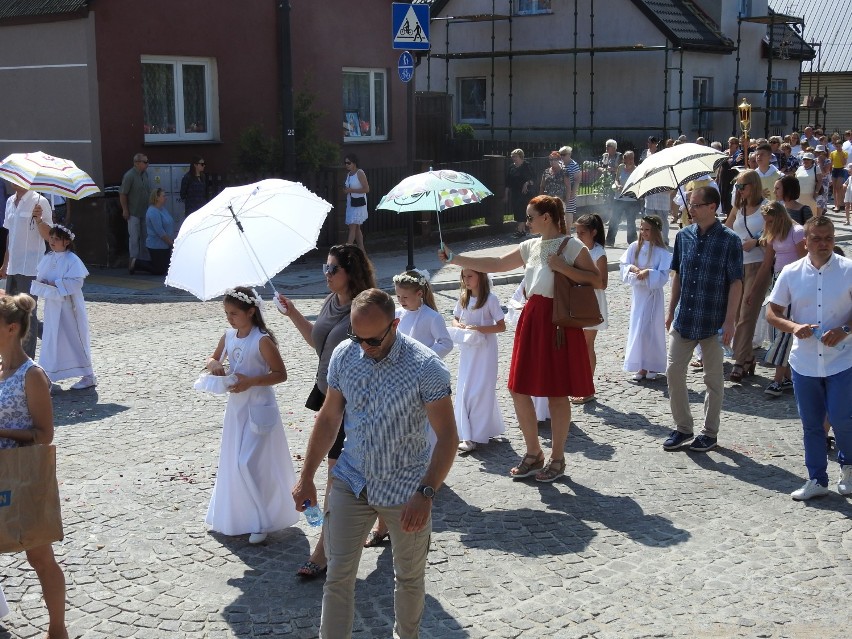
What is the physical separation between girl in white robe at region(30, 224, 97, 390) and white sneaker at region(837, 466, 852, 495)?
6376 mm

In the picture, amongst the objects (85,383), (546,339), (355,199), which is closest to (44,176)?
(85,383)

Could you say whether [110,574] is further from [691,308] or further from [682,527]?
[691,308]

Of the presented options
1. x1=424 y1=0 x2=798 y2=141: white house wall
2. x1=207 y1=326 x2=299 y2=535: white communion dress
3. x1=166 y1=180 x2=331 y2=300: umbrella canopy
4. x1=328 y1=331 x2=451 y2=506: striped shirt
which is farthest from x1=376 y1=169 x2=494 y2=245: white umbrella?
x1=424 y1=0 x2=798 y2=141: white house wall

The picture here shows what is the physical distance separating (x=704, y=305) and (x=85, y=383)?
552 cm

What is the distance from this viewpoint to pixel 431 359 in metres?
4.48

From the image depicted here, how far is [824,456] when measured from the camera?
6867 millimetres

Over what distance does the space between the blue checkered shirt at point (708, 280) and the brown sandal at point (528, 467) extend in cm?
144

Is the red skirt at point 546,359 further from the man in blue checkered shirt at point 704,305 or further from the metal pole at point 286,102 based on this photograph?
the metal pole at point 286,102

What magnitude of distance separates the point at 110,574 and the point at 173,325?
7120mm

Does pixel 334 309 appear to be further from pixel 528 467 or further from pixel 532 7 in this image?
pixel 532 7

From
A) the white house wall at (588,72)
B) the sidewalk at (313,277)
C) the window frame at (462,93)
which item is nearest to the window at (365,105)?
the sidewalk at (313,277)

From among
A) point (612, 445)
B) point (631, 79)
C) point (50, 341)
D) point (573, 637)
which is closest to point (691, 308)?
point (612, 445)

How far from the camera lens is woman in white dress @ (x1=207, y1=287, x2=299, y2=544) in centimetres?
618

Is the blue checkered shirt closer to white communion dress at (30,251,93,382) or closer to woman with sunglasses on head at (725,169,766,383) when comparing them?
woman with sunglasses on head at (725,169,766,383)
